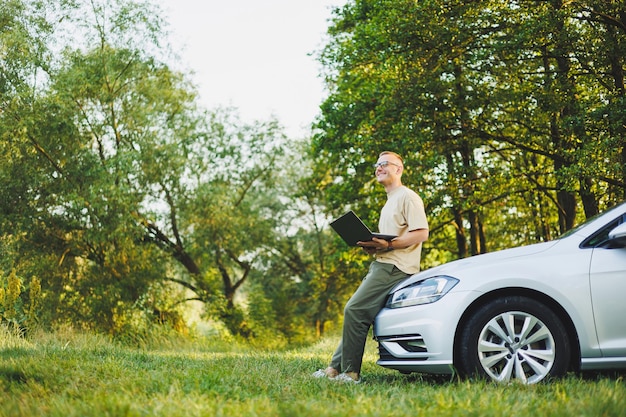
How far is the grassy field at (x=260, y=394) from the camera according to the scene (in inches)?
143

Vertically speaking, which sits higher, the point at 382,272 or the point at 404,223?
the point at 404,223

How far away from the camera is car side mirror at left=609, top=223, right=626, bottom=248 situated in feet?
15.3

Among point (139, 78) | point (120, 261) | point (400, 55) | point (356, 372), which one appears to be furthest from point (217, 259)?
point (356, 372)

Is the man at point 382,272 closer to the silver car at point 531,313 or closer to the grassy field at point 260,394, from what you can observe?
the grassy field at point 260,394

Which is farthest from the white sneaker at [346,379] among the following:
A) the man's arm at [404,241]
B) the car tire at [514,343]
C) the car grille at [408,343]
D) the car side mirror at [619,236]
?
the car side mirror at [619,236]

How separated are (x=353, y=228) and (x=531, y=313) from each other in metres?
1.70

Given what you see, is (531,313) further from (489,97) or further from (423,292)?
(489,97)

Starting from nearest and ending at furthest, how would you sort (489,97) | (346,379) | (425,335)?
(425,335) → (346,379) → (489,97)

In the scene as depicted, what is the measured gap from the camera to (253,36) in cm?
1981

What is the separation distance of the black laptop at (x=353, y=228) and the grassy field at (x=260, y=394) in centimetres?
131

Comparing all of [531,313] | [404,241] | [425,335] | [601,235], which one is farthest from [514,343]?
[404,241]

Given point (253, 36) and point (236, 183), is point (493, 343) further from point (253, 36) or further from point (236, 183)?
point (236, 183)

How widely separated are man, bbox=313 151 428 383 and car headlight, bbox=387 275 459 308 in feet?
0.86

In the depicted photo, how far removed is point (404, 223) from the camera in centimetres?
601
